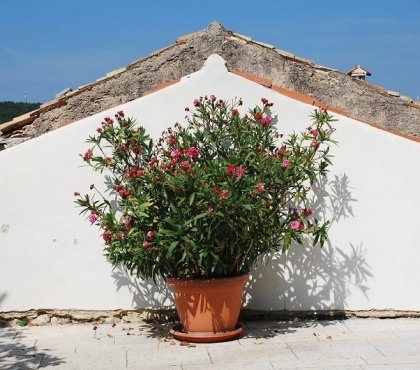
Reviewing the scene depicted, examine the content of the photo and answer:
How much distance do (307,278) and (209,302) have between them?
1294 mm

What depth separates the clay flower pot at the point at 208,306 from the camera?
21.7 feet

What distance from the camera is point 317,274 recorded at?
7.48m

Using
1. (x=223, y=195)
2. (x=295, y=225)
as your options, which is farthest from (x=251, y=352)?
(x=223, y=195)

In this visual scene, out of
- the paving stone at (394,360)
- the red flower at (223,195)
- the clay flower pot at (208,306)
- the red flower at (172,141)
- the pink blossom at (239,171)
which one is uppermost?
the red flower at (172,141)

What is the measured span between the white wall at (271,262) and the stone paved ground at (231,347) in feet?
0.93

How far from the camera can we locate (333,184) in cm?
743

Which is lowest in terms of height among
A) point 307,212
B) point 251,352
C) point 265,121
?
point 251,352

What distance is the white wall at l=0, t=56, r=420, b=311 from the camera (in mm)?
7387

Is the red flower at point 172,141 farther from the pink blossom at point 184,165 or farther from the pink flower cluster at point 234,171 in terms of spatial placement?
the pink flower cluster at point 234,171

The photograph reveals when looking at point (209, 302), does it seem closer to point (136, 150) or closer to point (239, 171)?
point (239, 171)

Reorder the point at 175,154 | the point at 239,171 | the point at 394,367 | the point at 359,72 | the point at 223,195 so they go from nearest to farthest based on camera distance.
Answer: the point at 394,367 → the point at 223,195 → the point at 239,171 → the point at 175,154 → the point at 359,72

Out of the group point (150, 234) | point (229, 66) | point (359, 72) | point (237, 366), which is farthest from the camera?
point (359, 72)

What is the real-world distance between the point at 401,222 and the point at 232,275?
1.86 metres

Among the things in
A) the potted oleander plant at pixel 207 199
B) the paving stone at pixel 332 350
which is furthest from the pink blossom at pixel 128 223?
the paving stone at pixel 332 350
